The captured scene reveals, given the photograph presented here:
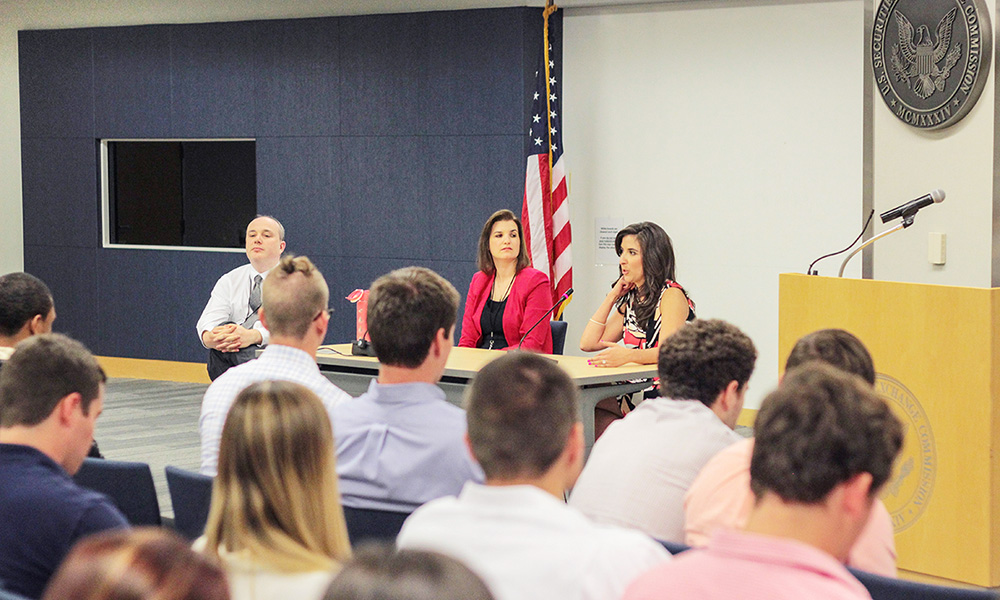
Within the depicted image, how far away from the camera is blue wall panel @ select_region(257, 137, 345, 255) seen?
28.6 ft

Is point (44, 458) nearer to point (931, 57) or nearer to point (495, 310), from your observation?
point (931, 57)

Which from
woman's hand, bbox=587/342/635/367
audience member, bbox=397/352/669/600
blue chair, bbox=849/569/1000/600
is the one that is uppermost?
audience member, bbox=397/352/669/600

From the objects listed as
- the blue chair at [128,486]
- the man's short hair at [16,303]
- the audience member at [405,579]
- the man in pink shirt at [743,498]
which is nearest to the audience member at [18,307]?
the man's short hair at [16,303]

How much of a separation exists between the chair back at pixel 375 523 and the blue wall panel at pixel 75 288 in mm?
7904

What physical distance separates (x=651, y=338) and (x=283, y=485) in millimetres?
3664

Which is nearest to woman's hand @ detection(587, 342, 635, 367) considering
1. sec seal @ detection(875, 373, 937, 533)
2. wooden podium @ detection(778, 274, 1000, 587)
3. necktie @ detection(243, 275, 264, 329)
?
wooden podium @ detection(778, 274, 1000, 587)

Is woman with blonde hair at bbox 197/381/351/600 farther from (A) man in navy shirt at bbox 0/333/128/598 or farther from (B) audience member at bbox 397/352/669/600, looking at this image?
(A) man in navy shirt at bbox 0/333/128/598

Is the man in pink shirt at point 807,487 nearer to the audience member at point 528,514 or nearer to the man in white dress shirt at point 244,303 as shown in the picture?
the audience member at point 528,514

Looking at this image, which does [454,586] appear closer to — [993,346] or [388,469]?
[388,469]

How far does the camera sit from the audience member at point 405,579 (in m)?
0.83

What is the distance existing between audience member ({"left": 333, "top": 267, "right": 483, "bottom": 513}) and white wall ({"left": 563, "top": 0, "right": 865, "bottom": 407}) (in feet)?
15.7

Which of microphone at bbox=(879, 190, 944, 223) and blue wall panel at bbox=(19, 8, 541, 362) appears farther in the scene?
blue wall panel at bbox=(19, 8, 541, 362)

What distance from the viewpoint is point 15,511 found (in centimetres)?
204

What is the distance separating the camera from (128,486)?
268 cm
